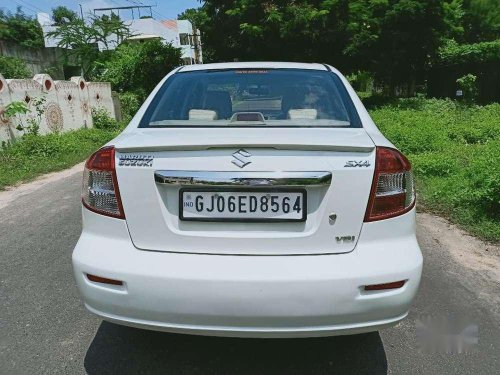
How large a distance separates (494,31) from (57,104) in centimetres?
2118

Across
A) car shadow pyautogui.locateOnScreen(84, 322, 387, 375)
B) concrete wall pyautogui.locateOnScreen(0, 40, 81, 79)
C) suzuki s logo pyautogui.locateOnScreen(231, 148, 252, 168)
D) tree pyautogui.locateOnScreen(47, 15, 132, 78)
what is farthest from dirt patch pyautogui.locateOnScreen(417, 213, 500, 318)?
tree pyautogui.locateOnScreen(47, 15, 132, 78)

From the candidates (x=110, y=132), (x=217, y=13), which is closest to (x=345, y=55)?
(x=217, y=13)

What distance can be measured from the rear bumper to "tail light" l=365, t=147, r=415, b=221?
0.20 ft

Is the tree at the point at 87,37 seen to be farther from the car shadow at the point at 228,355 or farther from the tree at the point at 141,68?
the car shadow at the point at 228,355

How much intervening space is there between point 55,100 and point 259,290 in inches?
448

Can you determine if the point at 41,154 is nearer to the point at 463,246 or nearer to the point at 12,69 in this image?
the point at 463,246

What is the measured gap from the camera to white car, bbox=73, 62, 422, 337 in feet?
6.55

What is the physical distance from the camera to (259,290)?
77.5 inches

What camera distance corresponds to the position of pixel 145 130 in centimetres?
250

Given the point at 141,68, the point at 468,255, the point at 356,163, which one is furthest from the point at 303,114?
the point at 141,68

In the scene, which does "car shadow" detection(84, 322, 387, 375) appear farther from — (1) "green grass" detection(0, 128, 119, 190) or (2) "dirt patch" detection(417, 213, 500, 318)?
(1) "green grass" detection(0, 128, 119, 190)

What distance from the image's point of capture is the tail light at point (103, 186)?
217 centimetres

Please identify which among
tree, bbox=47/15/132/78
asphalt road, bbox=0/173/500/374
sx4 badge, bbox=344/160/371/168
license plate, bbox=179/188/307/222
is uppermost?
tree, bbox=47/15/132/78

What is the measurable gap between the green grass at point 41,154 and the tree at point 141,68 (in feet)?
29.3
